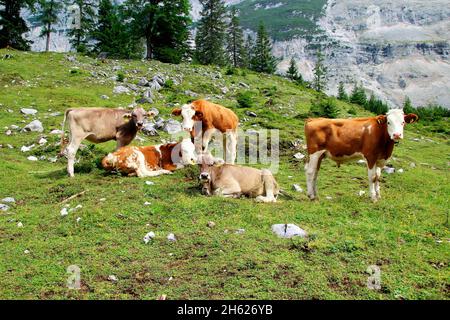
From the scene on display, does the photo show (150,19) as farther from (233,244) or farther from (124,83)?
(233,244)

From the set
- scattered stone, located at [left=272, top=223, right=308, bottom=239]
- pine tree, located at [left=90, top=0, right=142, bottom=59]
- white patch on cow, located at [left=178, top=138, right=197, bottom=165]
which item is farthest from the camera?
pine tree, located at [left=90, top=0, right=142, bottom=59]

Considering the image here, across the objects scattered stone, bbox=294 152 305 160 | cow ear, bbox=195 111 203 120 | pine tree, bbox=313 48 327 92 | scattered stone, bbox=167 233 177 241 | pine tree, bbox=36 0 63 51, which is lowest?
scattered stone, bbox=167 233 177 241

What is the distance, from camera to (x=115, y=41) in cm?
5134

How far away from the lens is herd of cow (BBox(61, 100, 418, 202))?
11.3 meters

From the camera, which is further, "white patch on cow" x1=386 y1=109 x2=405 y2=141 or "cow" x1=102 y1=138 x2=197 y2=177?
"cow" x1=102 y1=138 x2=197 y2=177

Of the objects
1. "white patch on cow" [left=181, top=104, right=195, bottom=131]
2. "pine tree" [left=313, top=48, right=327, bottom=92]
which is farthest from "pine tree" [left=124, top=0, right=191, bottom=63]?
"pine tree" [left=313, top=48, right=327, bottom=92]

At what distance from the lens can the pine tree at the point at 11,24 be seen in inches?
1823

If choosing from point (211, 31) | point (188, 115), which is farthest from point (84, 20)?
point (188, 115)

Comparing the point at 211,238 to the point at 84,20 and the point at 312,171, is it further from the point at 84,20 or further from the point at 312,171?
the point at 84,20

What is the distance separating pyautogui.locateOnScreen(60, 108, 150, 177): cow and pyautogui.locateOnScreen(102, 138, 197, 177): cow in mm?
822

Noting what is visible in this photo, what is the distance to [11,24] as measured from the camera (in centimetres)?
4641

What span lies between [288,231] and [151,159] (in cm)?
615

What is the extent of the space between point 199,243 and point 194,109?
574 cm

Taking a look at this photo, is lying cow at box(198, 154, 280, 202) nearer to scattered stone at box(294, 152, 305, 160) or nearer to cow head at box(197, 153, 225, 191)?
cow head at box(197, 153, 225, 191)
